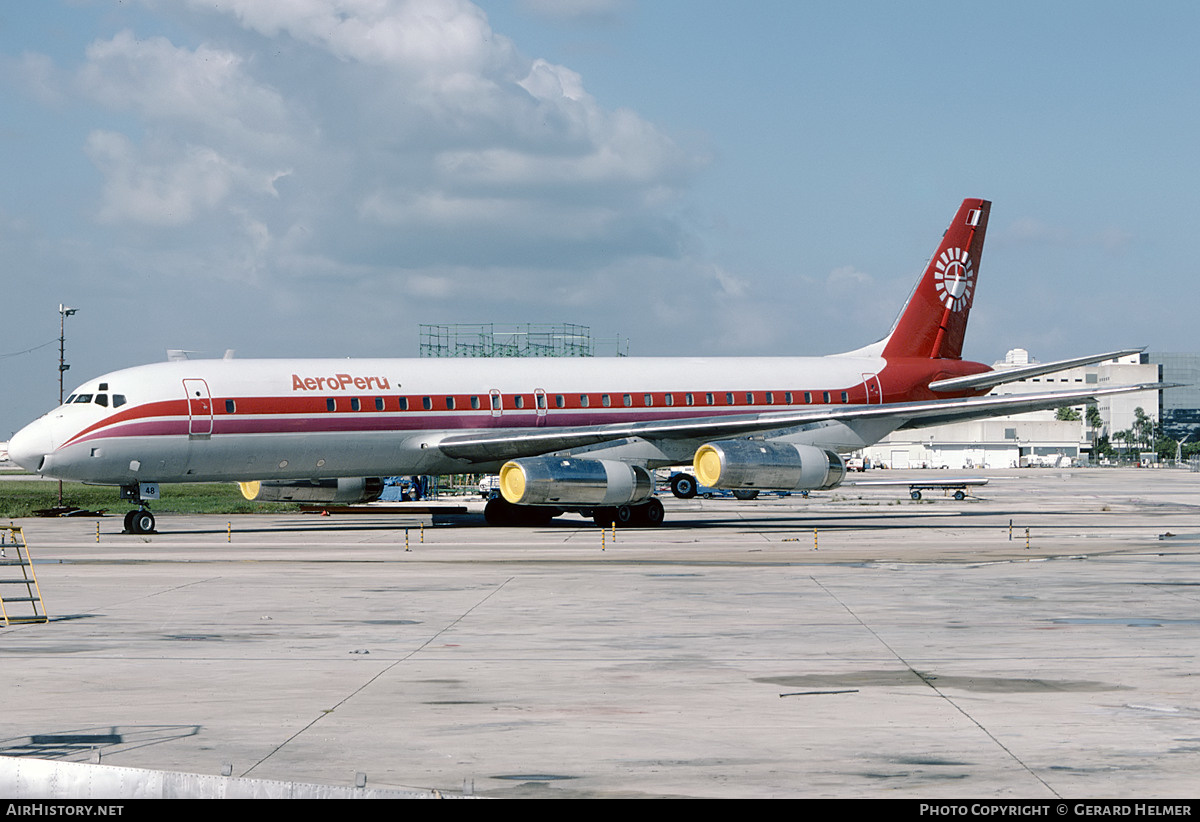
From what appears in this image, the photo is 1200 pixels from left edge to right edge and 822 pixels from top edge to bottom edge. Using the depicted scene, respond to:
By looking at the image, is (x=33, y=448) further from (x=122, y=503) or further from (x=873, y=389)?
(x=122, y=503)

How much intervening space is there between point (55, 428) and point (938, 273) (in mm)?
27180

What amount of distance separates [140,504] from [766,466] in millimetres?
16451

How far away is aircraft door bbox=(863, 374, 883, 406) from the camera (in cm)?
4081

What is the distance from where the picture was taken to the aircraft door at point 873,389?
1607 inches

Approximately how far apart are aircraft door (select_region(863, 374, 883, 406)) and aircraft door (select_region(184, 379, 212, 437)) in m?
19.5

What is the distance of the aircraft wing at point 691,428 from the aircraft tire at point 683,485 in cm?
1879

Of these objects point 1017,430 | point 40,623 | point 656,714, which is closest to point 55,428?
point 40,623

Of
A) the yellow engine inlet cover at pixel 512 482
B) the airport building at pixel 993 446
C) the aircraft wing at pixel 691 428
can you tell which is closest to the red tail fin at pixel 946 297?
the aircraft wing at pixel 691 428

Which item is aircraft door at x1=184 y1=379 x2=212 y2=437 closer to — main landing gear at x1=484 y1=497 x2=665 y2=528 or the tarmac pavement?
the tarmac pavement

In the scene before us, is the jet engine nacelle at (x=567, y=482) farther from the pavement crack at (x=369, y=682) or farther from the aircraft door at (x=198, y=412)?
the pavement crack at (x=369, y=682)

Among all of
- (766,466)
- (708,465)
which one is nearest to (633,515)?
(708,465)

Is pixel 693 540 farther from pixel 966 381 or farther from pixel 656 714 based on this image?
pixel 656 714

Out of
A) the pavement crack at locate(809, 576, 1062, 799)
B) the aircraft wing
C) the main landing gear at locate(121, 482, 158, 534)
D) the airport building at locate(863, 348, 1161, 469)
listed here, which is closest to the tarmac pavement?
the pavement crack at locate(809, 576, 1062, 799)

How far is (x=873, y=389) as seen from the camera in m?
40.9
